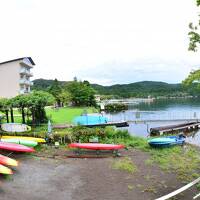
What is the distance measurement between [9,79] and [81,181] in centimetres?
5258

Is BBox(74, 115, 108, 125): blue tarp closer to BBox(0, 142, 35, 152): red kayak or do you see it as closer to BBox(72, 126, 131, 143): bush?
BBox(72, 126, 131, 143): bush

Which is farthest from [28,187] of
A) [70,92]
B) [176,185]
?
[70,92]

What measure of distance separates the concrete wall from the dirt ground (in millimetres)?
47337

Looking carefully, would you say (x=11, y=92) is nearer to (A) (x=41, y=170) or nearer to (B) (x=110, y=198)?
(A) (x=41, y=170)

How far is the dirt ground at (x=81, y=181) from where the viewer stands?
11.9m

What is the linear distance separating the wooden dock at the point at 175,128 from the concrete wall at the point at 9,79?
121 ft

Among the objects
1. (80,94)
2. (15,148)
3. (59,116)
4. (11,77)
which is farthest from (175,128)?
(80,94)

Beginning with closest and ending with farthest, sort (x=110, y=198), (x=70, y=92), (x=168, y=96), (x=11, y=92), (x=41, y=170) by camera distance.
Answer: (x=110, y=198) → (x=41, y=170) → (x=11, y=92) → (x=70, y=92) → (x=168, y=96)

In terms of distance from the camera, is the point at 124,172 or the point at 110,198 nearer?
the point at 110,198

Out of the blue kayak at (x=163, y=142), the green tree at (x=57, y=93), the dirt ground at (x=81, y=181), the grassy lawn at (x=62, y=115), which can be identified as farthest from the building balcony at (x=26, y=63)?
the dirt ground at (x=81, y=181)

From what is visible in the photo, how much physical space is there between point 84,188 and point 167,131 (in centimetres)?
2331

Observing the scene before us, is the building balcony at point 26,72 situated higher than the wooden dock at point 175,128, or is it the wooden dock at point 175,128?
the building balcony at point 26,72

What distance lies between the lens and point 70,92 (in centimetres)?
7550

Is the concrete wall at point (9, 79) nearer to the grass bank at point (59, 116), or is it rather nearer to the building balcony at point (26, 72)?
the building balcony at point (26, 72)
